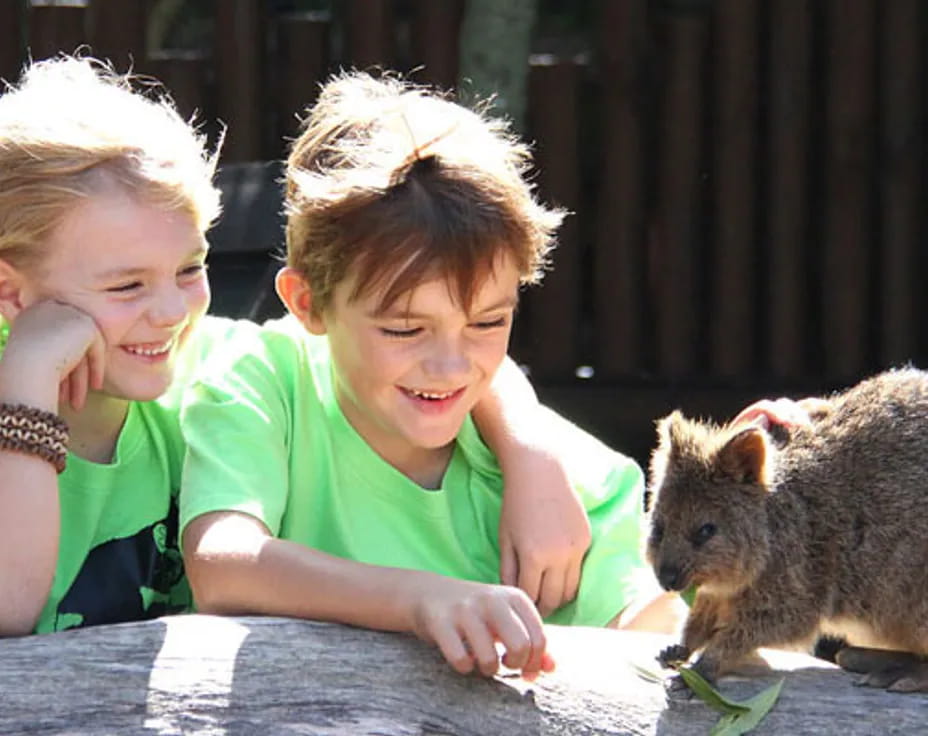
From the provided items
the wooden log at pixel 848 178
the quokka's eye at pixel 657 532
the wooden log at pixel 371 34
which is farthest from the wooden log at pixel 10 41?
the quokka's eye at pixel 657 532

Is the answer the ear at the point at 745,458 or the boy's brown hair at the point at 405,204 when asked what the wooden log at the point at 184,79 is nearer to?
the boy's brown hair at the point at 405,204

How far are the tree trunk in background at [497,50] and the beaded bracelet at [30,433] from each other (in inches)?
189

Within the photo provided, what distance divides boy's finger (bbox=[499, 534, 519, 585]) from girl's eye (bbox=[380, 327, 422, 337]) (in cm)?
43

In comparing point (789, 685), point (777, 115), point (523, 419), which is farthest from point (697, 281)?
point (789, 685)

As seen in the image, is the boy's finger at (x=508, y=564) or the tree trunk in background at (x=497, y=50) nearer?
the boy's finger at (x=508, y=564)

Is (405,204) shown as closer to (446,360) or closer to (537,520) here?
(446,360)

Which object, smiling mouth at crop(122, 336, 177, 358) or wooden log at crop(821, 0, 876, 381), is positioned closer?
smiling mouth at crop(122, 336, 177, 358)

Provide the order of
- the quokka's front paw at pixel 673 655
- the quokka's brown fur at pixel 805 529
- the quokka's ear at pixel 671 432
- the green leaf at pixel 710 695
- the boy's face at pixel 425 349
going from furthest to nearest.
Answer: the quokka's ear at pixel 671 432, the boy's face at pixel 425 349, the quokka's brown fur at pixel 805 529, the quokka's front paw at pixel 673 655, the green leaf at pixel 710 695

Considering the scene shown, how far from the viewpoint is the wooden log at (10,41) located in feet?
27.0

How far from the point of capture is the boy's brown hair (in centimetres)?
330

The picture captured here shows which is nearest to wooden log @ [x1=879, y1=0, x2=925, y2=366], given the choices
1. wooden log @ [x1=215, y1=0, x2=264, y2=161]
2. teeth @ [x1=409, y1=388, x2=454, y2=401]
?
wooden log @ [x1=215, y1=0, x2=264, y2=161]

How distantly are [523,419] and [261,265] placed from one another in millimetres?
2119

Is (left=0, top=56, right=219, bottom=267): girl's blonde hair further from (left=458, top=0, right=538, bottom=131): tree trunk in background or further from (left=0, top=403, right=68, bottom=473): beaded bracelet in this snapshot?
(left=458, top=0, right=538, bottom=131): tree trunk in background

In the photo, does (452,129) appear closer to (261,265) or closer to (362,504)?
(362,504)
